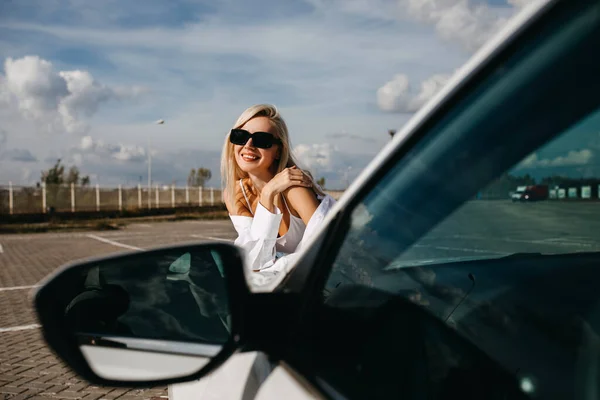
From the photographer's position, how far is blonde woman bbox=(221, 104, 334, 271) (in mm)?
2373

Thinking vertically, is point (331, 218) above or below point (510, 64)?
below

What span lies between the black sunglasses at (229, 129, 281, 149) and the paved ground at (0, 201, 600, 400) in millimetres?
1205

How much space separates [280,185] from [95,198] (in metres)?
47.6

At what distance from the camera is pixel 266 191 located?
8.29ft

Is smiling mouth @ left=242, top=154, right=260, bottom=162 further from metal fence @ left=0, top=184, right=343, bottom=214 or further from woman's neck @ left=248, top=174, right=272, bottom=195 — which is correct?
metal fence @ left=0, top=184, right=343, bottom=214

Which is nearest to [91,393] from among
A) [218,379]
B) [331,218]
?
[218,379]

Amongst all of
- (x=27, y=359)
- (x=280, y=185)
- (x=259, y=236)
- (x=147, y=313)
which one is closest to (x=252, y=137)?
(x=280, y=185)

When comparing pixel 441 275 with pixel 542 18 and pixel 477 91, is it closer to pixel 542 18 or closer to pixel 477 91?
pixel 477 91

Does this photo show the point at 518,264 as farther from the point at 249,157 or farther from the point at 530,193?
the point at 249,157

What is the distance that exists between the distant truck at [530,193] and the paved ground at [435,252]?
0.02 meters

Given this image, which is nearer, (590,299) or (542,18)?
(542,18)

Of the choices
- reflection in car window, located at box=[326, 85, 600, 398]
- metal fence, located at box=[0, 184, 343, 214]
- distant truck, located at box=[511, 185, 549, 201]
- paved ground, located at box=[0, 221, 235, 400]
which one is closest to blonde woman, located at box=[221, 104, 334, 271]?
paved ground, located at box=[0, 221, 235, 400]

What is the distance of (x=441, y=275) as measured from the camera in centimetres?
126

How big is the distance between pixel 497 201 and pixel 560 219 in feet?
0.87
